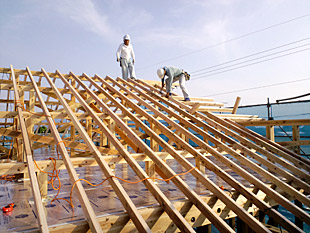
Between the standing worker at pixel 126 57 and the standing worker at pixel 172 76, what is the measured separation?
172cm

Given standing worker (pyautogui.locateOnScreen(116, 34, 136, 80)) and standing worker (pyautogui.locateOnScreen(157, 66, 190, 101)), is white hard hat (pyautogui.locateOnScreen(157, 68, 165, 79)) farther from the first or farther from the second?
standing worker (pyautogui.locateOnScreen(116, 34, 136, 80))

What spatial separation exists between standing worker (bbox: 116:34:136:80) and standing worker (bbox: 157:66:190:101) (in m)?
1.72

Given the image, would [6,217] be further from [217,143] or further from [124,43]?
[124,43]

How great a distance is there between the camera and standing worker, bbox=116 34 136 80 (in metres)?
7.62

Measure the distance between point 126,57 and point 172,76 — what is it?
213 cm

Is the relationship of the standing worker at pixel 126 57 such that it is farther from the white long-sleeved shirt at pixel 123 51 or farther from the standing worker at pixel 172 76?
the standing worker at pixel 172 76

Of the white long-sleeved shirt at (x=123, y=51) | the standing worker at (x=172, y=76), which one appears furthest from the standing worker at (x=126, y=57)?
the standing worker at (x=172, y=76)

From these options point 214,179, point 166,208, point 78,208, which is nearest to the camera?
point 166,208

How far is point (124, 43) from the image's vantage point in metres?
7.71

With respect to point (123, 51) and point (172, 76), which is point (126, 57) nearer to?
point (123, 51)

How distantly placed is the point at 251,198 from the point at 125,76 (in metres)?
5.78

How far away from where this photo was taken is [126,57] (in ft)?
25.0

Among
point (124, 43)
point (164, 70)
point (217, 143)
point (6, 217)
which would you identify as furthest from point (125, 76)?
point (6, 217)

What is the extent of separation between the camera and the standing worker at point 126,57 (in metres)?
7.62
